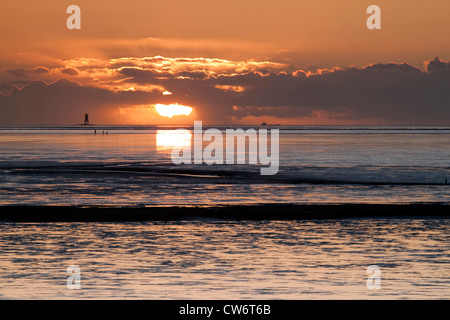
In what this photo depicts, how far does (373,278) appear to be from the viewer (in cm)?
1639

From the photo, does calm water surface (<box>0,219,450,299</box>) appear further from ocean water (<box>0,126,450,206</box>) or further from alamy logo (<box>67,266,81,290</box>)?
ocean water (<box>0,126,450,206</box>)

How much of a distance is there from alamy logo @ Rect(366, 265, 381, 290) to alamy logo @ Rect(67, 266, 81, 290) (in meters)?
6.93

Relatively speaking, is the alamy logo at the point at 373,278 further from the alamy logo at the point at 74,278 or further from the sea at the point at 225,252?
the alamy logo at the point at 74,278

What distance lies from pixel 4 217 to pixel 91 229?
16.6ft

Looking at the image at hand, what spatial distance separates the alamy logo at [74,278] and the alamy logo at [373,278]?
22.8ft

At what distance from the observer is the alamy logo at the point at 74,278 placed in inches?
612

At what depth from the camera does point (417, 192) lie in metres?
37.7

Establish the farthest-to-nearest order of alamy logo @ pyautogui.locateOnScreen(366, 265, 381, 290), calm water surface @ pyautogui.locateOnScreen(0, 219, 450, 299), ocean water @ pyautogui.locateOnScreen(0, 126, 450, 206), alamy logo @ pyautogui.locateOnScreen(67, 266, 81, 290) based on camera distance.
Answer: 1. ocean water @ pyautogui.locateOnScreen(0, 126, 450, 206)
2. alamy logo @ pyautogui.locateOnScreen(366, 265, 381, 290)
3. alamy logo @ pyautogui.locateOnScreen(67, 266, 81, 290)
4. calm water surface @ pyautogui.locateOnScreen(0, 219, 450, 299)

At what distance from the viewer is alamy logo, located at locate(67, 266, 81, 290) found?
15.5 meters

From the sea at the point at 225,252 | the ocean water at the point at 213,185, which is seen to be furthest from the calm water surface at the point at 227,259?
the ocean water at the point at 213,185

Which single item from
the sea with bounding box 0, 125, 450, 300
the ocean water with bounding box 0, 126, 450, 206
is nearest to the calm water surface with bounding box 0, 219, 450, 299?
the sea with bounding box 0, 125, 450, 300

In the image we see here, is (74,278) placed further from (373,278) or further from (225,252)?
(373,278)
